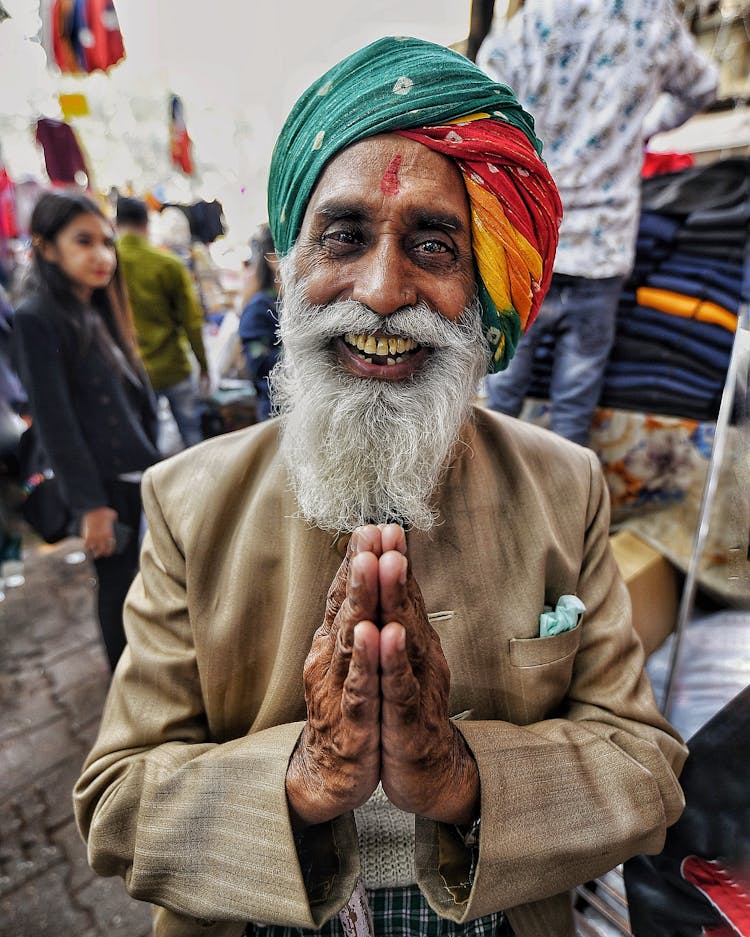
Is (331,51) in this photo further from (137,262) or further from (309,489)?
(137,262)

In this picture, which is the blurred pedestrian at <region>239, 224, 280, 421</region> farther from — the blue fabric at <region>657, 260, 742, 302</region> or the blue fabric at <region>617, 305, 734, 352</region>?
the blue fabric at <region>657, 260, 742, 302</region>

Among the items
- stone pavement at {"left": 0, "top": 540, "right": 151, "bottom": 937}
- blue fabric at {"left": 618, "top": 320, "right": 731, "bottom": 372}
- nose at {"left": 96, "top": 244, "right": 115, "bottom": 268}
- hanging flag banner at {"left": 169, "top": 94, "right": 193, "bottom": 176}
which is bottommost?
stone pavement at {"left": 0, "top": 540, "right": 151, "bottom": 937}

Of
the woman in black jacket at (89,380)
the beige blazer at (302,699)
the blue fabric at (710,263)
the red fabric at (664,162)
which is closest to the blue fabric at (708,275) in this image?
the blue fabric at (710,263)

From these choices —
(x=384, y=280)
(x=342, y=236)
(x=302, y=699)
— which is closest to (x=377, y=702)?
(x=302, y=699)

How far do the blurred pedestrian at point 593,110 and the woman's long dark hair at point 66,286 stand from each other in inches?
A: 61.1

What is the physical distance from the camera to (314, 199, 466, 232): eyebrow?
967mm

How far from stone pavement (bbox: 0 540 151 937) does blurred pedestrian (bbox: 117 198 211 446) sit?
1235 millimetres

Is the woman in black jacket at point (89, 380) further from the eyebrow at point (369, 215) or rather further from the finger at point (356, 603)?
the finger at point (356, 603)

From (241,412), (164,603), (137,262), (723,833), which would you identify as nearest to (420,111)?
(164,603)

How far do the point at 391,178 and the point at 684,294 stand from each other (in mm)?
1775

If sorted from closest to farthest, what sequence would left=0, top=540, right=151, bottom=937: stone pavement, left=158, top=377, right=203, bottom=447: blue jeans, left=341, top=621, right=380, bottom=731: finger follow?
1. left=341, top=621, right=380, bottom=731: finger
2. left=0, top=540, right=151, bottom=937: stone pavement
3. left=158, top=377, right=203, bottom=447: blue jeans

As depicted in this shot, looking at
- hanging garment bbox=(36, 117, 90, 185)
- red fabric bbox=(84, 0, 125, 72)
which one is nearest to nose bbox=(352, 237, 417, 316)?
red fabric bbox=(84, 0, 125, 72)

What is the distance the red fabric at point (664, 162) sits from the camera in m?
2.53

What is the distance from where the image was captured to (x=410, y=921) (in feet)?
3.79
